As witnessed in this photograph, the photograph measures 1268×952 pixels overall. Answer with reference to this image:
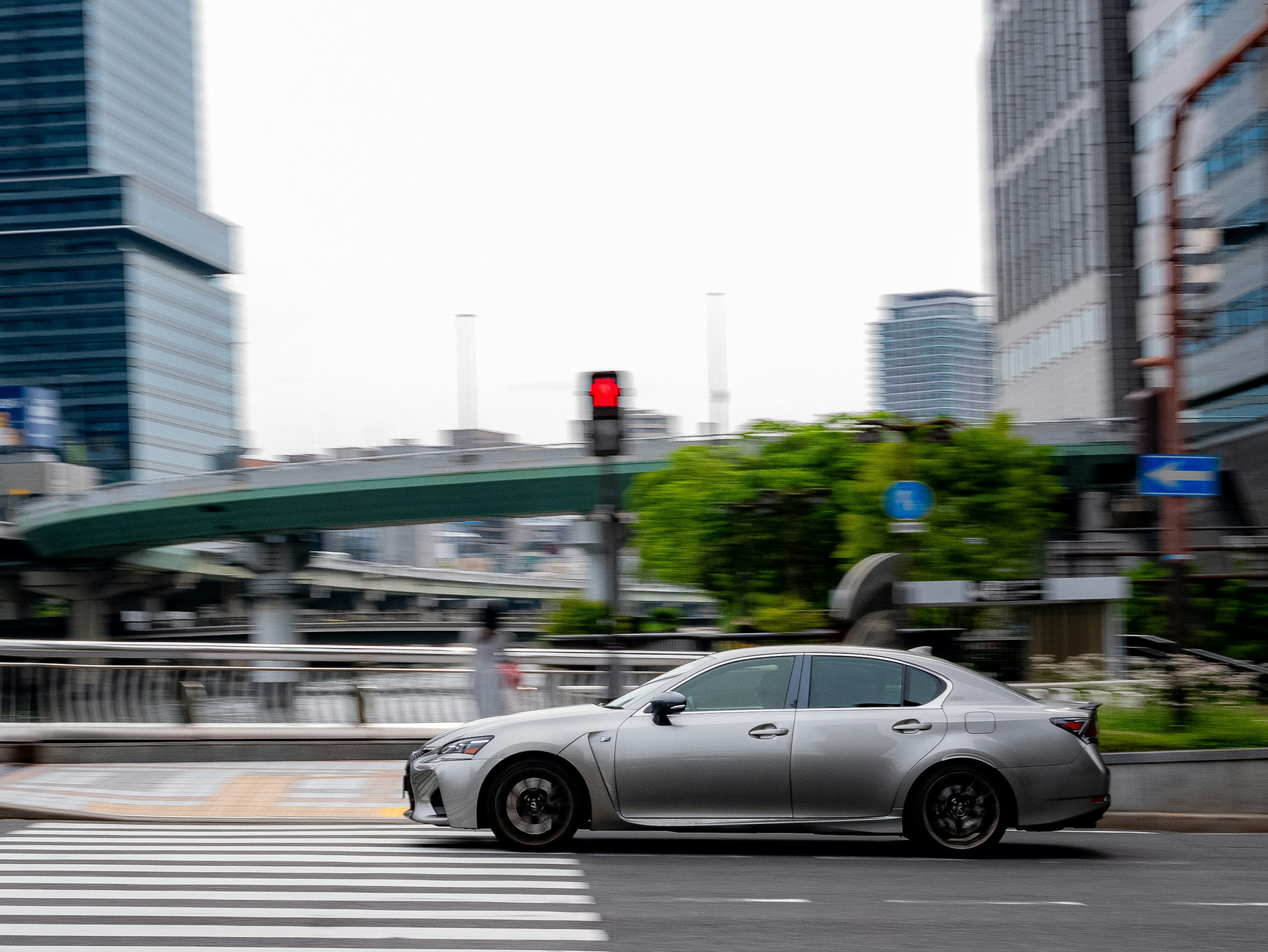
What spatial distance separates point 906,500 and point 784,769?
32.5ft

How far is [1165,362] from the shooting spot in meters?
16.8

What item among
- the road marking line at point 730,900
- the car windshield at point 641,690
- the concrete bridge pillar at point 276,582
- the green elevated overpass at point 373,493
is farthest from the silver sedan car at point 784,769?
the concrete bridge pillar at point 276,582

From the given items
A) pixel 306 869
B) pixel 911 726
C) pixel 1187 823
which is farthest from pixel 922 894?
pixel 1187 823

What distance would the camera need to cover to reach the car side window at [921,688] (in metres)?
9.82

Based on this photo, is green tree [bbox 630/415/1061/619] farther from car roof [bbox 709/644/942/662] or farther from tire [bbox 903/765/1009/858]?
tire [bbox 903/765/1009/858]

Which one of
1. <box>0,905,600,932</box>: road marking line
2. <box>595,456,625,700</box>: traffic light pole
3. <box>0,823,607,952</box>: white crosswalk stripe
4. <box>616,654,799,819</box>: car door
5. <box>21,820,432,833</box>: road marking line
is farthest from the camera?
<box>595,456,625,700</box>: traffic light pole

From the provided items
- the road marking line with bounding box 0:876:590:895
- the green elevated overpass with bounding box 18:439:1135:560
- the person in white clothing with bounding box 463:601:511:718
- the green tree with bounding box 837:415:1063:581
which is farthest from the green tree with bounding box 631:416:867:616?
the road marking line with bounding box 0:876:590:895

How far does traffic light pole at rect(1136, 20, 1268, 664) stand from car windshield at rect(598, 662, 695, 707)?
581 cm

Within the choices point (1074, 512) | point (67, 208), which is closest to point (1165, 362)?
point (1074, 512)

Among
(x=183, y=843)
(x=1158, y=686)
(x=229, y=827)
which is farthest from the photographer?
(x=1158, y=686)

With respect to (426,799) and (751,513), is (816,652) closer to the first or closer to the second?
(426,799)

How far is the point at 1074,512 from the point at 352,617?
5764 centimetres

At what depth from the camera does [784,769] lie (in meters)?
9.54

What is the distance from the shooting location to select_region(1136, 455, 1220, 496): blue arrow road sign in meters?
13.8
